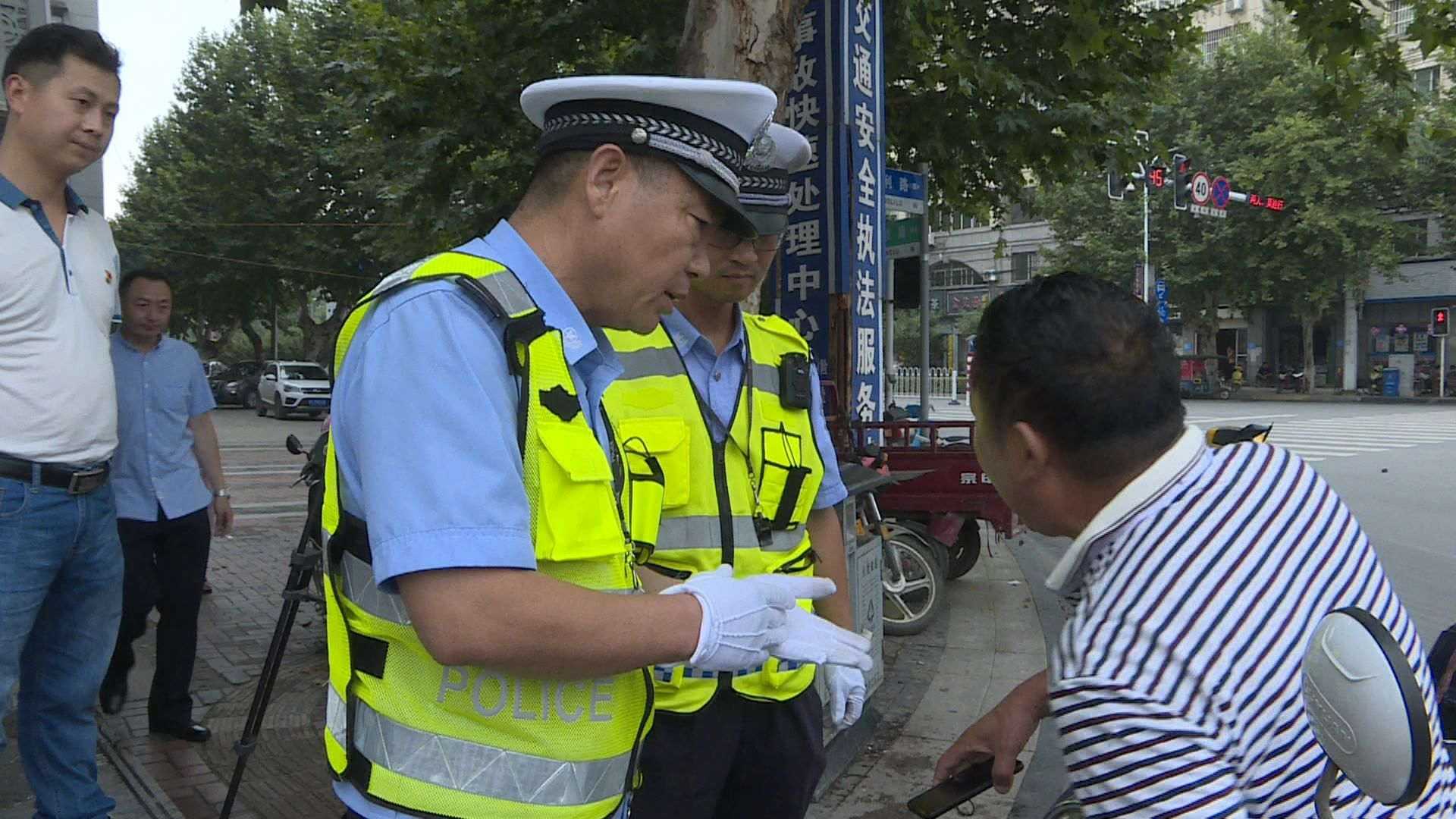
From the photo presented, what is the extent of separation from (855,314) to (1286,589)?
18.8 ft

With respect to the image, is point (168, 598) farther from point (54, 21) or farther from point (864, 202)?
point (864, 202)

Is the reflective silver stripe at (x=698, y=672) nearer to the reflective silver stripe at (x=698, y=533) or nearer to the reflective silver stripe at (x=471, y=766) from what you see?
the reflective silver stripe at (x=698, y=533)

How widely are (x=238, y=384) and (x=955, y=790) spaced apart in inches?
1355

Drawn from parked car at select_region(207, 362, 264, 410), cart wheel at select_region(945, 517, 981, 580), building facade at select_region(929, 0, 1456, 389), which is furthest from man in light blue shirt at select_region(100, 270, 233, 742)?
building facade at select_region(929, 0, 1456, 389)

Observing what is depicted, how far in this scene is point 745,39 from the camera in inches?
176

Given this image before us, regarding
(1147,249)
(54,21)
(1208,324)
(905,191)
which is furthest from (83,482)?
(1208,324)

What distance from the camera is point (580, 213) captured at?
1434mm

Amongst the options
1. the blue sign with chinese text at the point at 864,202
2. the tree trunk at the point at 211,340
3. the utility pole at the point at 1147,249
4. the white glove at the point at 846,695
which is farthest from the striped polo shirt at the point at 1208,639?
the tree trunk at the point at 211,340

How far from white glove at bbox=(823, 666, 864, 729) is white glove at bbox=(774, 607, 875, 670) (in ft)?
2.52

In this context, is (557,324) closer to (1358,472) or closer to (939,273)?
(1358,472)

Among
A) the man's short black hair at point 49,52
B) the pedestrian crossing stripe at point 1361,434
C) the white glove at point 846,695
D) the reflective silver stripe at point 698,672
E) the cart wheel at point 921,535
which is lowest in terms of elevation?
the pedestrian crossing stripe at point 1361,434

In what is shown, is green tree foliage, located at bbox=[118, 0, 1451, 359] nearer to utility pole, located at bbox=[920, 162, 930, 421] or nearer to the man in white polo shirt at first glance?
utility pole, located at bbox=[920, 162, 930, 421]

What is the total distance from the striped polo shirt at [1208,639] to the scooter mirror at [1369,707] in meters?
0.16

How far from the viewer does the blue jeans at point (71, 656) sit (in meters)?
2.75
